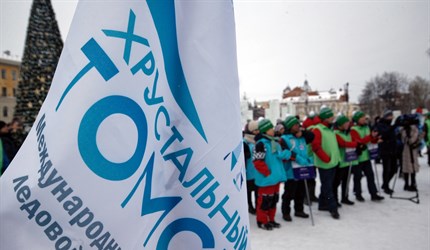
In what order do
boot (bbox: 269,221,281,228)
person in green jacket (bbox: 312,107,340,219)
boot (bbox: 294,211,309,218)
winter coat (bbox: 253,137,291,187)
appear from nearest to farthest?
winter coat (bbox: 253,137,291,187), boot (bbox: 269,221,281,228), person in green jacket (bbox: 312,107,340,219), boot (bbox: 294,211,309,218)

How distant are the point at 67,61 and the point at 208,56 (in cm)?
47

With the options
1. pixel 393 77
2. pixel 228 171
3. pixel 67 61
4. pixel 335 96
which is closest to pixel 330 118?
pixel 228 171

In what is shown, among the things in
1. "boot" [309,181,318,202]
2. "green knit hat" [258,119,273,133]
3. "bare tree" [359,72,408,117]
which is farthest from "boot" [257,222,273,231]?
"bare tree" [359,72,408,117]

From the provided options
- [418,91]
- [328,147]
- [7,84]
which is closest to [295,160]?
[328,147]

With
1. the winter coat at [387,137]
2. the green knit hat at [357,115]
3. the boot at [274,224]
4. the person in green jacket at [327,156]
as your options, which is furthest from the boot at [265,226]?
the winter coat at [387,137]

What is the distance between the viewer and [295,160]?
536cm

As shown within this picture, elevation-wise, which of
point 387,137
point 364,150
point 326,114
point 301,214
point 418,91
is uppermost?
point 418,91

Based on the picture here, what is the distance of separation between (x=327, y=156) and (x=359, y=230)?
139 centimetres

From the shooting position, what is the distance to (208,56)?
1019 mm

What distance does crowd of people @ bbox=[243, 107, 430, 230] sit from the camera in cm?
499

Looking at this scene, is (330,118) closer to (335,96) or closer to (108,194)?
(108,194)

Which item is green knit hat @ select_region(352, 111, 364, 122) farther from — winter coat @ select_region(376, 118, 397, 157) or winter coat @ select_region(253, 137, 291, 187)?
winter coat @ select_region(253, 137, 291, 187)

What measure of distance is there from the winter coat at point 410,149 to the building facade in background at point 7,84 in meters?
55.9

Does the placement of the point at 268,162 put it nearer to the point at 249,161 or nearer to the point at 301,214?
the point at 249,161
